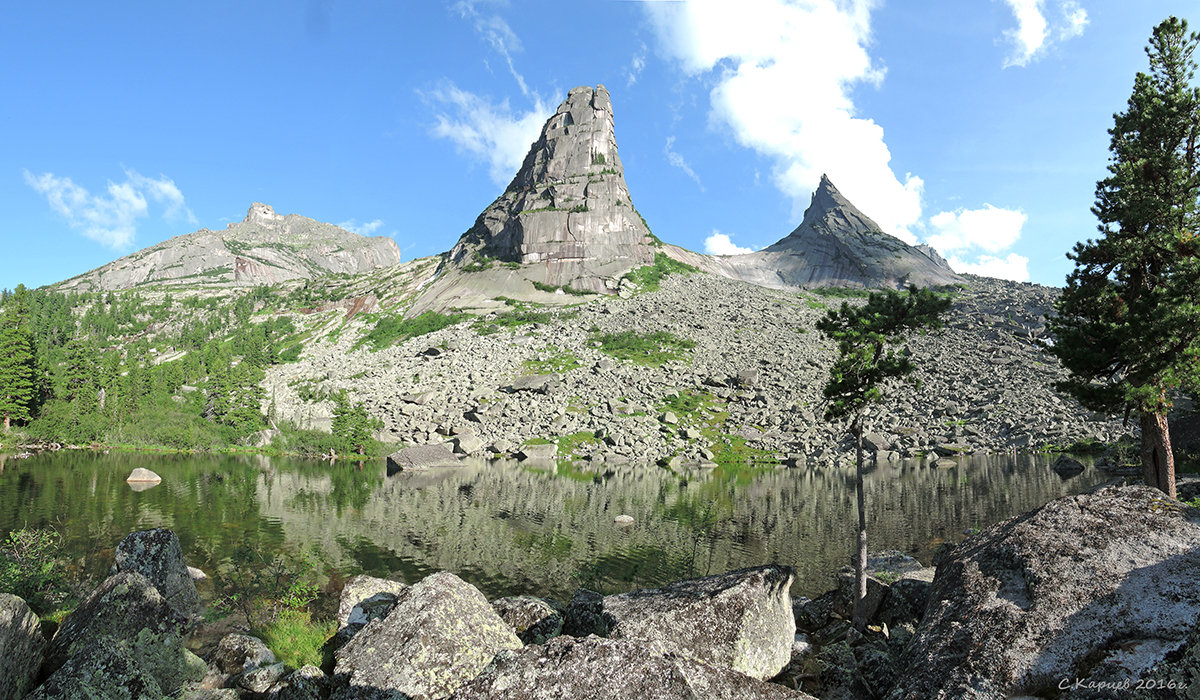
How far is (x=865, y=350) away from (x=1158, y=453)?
16016mm

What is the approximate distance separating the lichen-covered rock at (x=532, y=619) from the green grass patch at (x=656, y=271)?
159 m

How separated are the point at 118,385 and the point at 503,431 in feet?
266

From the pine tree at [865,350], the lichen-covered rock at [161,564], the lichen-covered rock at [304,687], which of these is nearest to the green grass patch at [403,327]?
the lichen-covered rock at [161,564]

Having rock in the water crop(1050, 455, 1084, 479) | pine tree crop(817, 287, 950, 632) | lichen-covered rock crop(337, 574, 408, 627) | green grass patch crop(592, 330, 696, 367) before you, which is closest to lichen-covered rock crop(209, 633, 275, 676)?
lichen-covered rock crop(337, 574, 408, 627)

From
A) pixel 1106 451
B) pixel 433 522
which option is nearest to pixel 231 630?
pixel 433 522

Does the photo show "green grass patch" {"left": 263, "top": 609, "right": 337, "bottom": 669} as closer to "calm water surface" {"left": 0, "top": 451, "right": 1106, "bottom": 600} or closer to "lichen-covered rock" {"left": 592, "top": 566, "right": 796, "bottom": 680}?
"calm water surface" {"left": 0, "top": 451, "right": 1106, "bottom": 600}

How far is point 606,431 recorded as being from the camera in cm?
8975

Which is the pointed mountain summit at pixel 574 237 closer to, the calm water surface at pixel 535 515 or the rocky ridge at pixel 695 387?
the rocky ridge at pixel 695 387

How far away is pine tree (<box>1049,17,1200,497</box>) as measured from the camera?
67.8 feet

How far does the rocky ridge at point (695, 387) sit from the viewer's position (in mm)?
85312

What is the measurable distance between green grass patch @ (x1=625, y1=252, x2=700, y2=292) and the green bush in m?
158

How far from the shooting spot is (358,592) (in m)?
15.9

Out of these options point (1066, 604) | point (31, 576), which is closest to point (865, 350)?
point (1066, 604)

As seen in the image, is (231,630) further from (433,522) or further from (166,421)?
(166,421)
